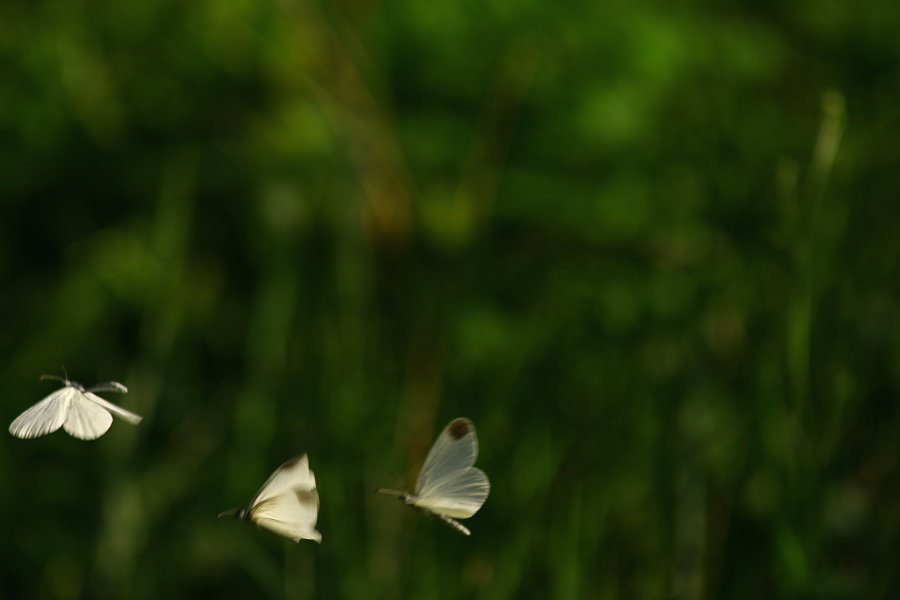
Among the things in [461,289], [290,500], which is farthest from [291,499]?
[461,289]

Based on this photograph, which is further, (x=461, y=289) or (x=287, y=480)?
(x=461, y=289)

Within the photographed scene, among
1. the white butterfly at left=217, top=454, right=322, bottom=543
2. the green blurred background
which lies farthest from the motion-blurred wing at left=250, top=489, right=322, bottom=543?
the green blurred background

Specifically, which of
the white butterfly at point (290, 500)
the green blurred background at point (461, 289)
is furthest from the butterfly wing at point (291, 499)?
the green blurred background at point (461, 289)

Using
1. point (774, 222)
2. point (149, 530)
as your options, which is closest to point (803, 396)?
point (774, 222)

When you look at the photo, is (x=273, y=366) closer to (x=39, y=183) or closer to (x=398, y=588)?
(x=398, y=588)

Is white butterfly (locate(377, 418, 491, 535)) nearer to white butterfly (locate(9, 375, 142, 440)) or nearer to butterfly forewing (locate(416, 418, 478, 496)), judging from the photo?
butterfly forewing (locate(416, 418, 478, 496))

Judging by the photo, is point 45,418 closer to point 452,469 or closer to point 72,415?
point 72,415
